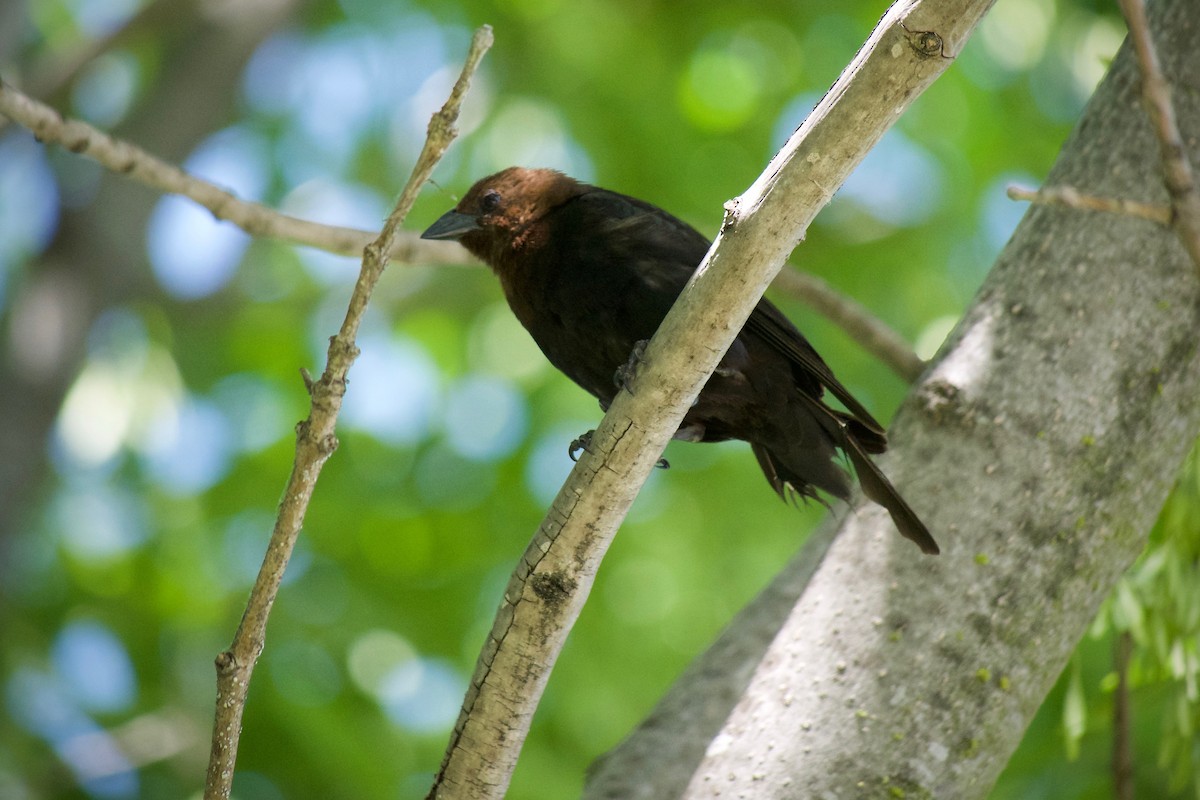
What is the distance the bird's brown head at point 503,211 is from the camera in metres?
3.48

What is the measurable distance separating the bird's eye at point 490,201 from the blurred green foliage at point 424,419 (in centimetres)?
201

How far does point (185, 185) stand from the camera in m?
2.95

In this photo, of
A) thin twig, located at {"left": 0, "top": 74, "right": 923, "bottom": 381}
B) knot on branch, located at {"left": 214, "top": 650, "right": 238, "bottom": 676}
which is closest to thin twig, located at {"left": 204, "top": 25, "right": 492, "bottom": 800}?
knot on branch, located at {"left": 214, "top": 650, "right": 238, "bottom": 676}

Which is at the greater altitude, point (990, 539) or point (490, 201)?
point (490, 201)

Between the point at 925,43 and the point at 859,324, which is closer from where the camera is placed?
the point at 925,43

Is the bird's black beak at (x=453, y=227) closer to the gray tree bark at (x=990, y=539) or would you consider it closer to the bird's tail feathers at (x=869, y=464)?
the bird's tail feathers at (x=869, y=464)

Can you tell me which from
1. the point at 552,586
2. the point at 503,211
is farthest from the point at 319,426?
the point at 503,211

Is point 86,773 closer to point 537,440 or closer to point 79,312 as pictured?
point 79,312

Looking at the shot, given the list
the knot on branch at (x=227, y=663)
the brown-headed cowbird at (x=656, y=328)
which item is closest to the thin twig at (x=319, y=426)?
the knot on branch at (x=227, y=663)

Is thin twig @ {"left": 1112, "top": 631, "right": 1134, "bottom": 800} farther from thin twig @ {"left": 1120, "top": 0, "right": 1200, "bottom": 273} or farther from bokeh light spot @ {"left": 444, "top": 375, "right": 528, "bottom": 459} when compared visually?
bokeh light spot @ {"left": 444, "top": 375, "right": 528, "bottom": 459}

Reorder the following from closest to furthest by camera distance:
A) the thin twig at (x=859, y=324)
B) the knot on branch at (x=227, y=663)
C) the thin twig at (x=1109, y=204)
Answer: the thin twig at (x=1109, y=204), the knot on branch at (x=227, y=663), the thin twig at (x=859, y=324)

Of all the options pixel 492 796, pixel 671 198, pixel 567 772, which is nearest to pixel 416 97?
pixel 671 198

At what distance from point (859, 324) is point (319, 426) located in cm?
203

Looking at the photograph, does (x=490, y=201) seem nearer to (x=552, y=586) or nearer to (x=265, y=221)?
(x=265, y=221)
